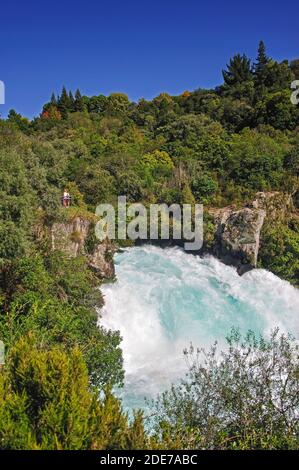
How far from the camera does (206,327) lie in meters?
17.0

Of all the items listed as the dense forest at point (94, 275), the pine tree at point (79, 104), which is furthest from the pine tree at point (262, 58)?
the pine tree at point (79, 104)

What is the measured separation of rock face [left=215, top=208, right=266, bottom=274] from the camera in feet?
71.8

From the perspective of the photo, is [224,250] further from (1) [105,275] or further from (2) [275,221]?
(1) [105,275]

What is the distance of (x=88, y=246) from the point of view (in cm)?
1903

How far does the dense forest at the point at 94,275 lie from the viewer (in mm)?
6531

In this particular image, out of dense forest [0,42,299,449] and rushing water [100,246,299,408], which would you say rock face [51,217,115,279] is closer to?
dense forest [0,42,299,449]

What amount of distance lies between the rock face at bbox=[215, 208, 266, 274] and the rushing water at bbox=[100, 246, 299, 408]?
67cm

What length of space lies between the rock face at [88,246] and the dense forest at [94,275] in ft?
1.66

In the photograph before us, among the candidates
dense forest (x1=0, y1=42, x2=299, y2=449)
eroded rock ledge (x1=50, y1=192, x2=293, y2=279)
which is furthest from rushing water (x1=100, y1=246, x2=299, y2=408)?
dense forest (x1=0, y1=42, x2=299, y2=449)

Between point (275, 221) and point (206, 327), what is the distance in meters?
8.69

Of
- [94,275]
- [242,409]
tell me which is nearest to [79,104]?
[94,275]

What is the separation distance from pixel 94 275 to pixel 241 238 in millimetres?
8189

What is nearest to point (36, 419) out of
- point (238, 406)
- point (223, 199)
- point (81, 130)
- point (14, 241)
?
point (238, 406)

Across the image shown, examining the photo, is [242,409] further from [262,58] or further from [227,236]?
[262,58]
